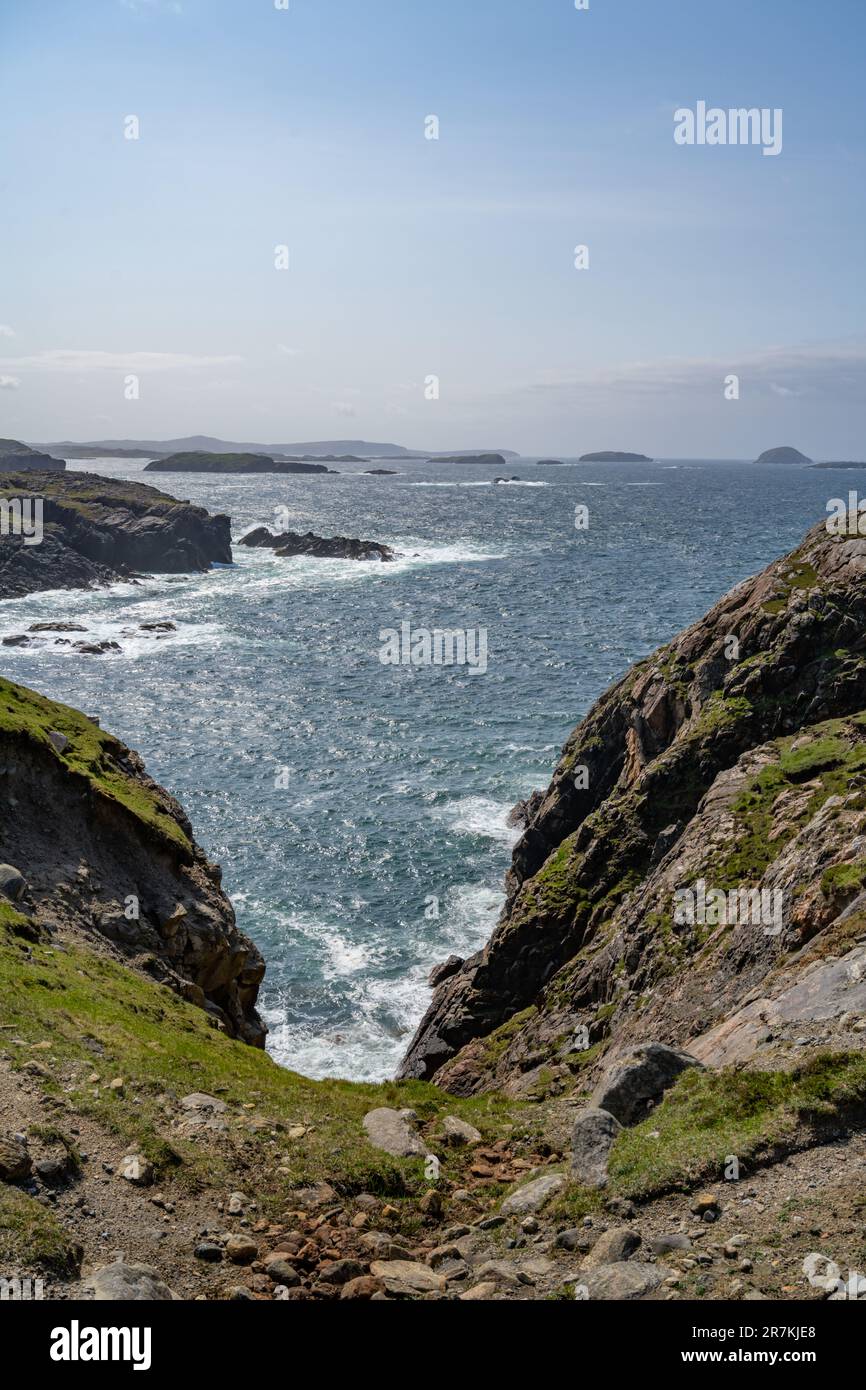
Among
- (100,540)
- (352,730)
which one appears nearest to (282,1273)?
(352,730)

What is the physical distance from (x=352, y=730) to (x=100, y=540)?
3706 inches

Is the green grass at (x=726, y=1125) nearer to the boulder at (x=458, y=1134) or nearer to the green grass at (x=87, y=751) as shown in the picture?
the boulder at (x=458, y=1134)

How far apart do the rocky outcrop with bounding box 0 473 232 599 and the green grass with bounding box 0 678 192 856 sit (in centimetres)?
9638

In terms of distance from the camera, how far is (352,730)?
67.8 m

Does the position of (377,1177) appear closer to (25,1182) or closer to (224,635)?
(25,1182)

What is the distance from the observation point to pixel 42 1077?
54.7ft

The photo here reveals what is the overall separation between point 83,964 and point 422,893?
2573cm

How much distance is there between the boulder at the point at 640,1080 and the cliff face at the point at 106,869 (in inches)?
481

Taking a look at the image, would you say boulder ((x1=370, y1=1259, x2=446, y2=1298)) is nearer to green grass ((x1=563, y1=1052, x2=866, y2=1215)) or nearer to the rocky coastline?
the rocky coastline

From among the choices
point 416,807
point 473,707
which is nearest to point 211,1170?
point 416,807

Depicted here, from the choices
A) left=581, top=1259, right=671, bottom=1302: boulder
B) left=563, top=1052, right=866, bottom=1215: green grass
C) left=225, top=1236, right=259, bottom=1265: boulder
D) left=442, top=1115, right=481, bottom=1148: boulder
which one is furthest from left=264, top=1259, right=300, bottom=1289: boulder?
left=442, top=1115, right=481, bottom=1148: boulder

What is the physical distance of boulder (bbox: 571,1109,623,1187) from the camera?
14.9 m

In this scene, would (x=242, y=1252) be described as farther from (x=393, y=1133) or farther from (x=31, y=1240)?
(x=393, y=1133)

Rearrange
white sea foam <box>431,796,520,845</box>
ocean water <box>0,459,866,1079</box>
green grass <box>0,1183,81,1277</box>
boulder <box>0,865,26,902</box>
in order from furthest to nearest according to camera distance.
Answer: white sea foam <box>431,796,520,845</box> < ocean water <box>0,459,866,1079</box> < boulder <box>0,865,26,902</box> < green grass <box>0,1183,81,1277</box>
